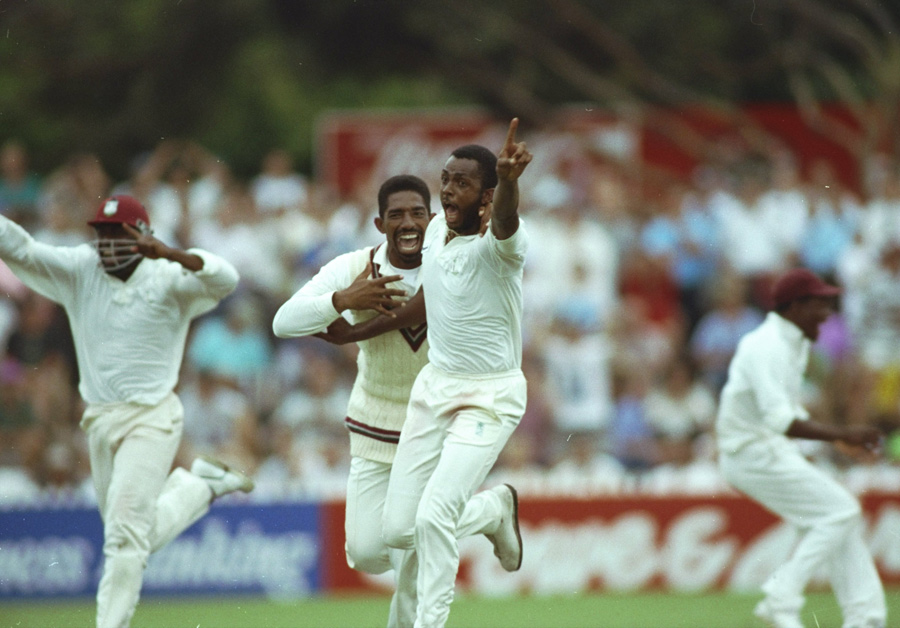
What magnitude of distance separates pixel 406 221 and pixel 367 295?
Answer: 1.69ft

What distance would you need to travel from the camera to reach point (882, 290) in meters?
14.0

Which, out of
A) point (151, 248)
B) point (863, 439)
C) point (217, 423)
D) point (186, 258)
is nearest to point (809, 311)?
point (863, 439)

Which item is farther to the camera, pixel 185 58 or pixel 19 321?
pixel 185 58

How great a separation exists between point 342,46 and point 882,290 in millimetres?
8689

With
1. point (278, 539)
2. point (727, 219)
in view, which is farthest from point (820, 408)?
point (278, 539)

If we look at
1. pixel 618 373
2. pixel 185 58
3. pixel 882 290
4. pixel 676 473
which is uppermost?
pixel 185 58

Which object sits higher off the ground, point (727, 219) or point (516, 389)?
point (727, 219)

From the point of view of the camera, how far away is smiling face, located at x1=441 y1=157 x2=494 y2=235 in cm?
705

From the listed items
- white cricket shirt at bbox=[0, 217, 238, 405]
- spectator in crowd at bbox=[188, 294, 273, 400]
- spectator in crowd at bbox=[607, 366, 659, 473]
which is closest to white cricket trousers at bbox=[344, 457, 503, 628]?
white cricket shirt at bbox=[0, 217, 238, 405]

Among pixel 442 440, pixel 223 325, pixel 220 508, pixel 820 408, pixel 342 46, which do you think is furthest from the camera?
pixel 342 46

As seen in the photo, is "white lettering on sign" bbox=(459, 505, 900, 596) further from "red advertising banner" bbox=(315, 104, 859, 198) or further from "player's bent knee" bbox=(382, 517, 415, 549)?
"red advertising banner" bbox=(315, 104, 859, 198)

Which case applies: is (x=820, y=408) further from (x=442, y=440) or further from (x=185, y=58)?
(x=185, y=58)

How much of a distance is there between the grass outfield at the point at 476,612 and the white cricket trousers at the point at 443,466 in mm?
2674

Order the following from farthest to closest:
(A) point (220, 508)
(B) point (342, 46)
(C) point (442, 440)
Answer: (B) point (342, 46) → (A) point (220, 508) → (C) point (442, 440)
